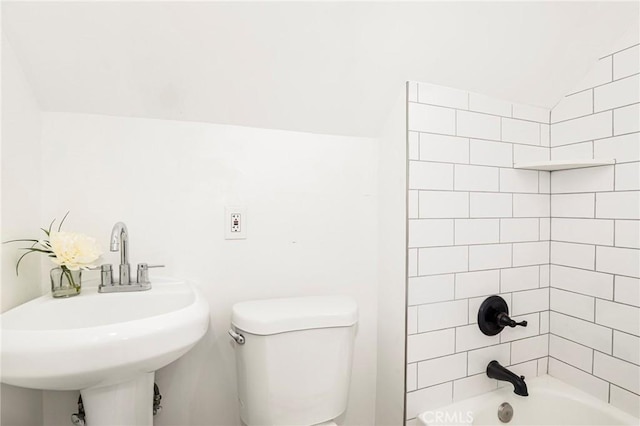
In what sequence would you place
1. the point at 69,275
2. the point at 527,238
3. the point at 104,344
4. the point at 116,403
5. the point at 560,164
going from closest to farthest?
the point at 104,344
the point at 116,403
the point at 69,275
the point at 560,164
the point at 527,238

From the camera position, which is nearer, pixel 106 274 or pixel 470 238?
pixel 106 274

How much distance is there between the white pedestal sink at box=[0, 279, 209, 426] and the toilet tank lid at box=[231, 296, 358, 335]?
0.16 metres

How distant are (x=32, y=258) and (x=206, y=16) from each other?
0.86 m

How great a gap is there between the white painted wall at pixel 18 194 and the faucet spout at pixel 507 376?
153cm

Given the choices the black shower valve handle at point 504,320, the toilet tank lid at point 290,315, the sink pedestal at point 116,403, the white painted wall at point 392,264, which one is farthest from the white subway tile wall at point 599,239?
the sink pedestal at point 116,403

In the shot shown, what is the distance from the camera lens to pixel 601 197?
1.33 meters

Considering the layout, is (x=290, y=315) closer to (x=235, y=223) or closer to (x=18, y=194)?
(x=235, y=223)

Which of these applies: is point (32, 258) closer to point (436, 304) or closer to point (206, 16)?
point (206, 16)

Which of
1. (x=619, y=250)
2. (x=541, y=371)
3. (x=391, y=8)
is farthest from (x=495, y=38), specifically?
(x=541, y=371)

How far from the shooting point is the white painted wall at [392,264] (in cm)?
127

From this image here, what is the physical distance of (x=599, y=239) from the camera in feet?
4.40

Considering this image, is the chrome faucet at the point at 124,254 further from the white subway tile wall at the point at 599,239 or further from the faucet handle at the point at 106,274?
the white subway tile wall at the point at 599,239

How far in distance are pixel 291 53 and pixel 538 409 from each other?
1.65m

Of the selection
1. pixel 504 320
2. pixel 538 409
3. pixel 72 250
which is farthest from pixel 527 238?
pixel 72 250
